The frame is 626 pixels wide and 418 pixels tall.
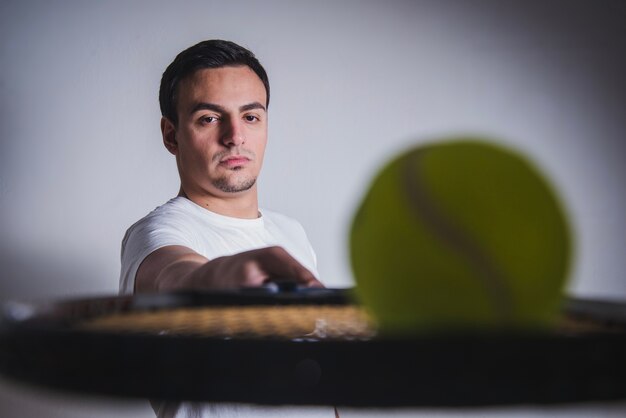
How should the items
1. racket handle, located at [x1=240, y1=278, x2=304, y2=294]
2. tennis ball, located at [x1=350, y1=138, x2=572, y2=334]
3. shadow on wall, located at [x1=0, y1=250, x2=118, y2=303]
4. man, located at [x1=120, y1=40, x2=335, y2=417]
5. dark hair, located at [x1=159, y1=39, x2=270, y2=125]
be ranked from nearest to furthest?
tennis ball, located at [x1=350, y1=138, x2=572, y2=334], racket handle, located at [x1=240, y1=278, x2=304, y2=294], man, located at [x1=120, y1=40, x2=335, y2=417], dark hair, located at [x1=159, y1=39, x2=270, y2=125], shadow on wall, located at [x1=0, y1=250, x2=118, y2=303]

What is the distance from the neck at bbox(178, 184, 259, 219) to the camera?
127 centimetres

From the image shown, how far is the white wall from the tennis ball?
1.28 m

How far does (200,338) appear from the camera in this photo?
0.23 m

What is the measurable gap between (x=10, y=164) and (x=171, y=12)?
21.7 inches

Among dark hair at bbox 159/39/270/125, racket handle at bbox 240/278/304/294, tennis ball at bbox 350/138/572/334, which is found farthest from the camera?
dark hair at bbox 159/39/270/125

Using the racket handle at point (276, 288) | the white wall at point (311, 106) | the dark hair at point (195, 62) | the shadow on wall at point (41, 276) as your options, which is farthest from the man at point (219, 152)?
the racket handle at point (276, 288)

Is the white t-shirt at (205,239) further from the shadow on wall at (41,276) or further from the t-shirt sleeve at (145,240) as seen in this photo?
the shadow on wall at (41,276)

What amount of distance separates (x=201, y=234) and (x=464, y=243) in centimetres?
91

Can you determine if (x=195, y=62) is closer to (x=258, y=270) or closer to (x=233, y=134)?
(x=233, y=134)

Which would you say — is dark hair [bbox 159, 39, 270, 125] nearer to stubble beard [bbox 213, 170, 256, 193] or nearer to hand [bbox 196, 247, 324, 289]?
stubble beard [bbox 213, 170, 256, 193]

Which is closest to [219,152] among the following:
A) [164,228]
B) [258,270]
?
[164,228]

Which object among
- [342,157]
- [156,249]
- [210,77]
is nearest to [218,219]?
[210,77]

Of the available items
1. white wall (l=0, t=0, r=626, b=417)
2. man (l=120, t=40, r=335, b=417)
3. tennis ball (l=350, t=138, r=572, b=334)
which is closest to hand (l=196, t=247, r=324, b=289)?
tennis ball (l=350, t=138, r=572, b=334)

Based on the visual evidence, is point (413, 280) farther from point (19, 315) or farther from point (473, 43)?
point (473, 43)
